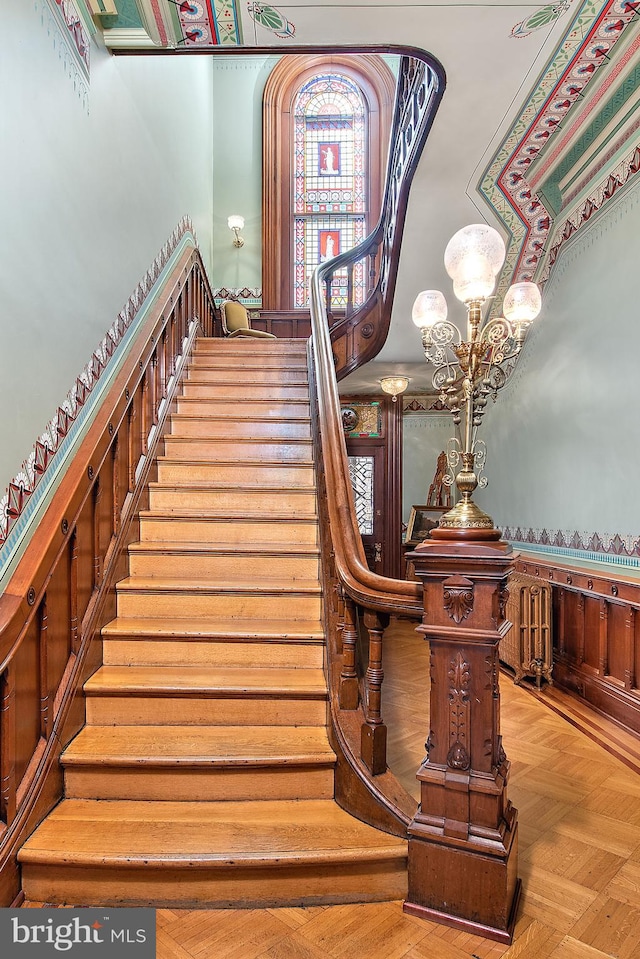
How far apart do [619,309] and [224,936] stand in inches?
134

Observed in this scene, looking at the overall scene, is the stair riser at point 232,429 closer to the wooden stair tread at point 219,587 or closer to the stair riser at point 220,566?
the stair riser at point 220,566

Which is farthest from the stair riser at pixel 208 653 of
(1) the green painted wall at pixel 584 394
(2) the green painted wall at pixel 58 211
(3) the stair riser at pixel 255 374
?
(3) the stair riser at pixel 255 374

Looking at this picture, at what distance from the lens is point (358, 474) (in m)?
6.55

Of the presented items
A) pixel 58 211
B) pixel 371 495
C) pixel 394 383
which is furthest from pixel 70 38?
pixel 371 495

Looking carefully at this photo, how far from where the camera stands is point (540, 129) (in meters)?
3.20

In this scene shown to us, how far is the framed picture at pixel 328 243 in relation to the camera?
7223mm

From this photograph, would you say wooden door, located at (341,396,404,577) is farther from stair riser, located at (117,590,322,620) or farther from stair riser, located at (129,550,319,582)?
stair riser, located at (117,590,322,620)

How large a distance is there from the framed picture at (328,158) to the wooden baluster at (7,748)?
284 inches

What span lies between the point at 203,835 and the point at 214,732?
375mm

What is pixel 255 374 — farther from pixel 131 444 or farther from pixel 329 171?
pixel 329 171

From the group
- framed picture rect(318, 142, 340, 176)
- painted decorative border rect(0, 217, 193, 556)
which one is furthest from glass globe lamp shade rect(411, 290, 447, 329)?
framed picture rect(318, 142, 340, 176)

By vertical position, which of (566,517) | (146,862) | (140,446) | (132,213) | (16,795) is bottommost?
→ (146,862)

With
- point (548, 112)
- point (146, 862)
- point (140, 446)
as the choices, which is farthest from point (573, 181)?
point (146, 862)

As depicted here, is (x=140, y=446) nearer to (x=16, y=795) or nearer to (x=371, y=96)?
(x=16, y=795)
